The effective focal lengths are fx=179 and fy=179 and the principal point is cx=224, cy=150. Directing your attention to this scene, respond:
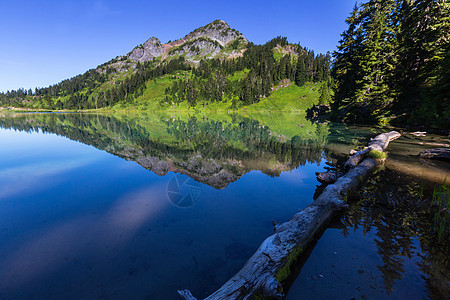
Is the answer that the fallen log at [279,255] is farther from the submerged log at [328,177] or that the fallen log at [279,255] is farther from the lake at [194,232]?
the submerged log at [328,177]

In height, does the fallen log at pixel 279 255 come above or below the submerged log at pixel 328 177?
above

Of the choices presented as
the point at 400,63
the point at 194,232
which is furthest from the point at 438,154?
the point at 400,63

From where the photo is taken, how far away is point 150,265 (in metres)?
5.33

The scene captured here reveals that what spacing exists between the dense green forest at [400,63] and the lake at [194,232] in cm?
2102

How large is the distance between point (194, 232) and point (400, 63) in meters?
48.8

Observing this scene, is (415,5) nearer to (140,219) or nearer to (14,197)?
(140,219)

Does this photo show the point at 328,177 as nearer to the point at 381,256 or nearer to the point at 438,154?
the point at 381,256

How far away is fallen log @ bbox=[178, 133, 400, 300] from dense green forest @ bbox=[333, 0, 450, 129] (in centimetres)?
2885

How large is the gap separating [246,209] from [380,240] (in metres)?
4.84

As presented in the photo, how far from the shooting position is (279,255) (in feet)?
15.4

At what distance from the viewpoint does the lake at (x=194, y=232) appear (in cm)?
460

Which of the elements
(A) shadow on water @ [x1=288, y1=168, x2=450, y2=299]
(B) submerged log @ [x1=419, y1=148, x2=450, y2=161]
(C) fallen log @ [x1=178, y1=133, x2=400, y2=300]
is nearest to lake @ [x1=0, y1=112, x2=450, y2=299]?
(A) shadow on water @ [x1=288, y1=168, x2=450, y2=299]

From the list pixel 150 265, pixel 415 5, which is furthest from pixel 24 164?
pixel 415 5

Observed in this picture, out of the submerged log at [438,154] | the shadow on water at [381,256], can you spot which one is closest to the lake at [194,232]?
Result: the shadow on water at [381,256]
